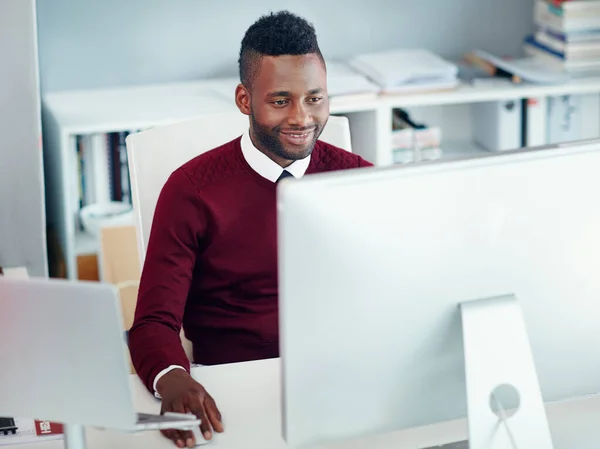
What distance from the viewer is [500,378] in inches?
49.9

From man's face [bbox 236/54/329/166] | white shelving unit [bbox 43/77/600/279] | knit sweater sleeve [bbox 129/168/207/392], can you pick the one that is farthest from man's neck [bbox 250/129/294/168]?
white shelving unit [bbox 43/77/600/279]

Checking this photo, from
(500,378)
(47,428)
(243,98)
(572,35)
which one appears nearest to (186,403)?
(47,428)

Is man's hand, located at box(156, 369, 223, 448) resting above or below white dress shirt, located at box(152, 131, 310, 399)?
below

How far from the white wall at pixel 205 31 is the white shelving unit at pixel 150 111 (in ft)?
0.20

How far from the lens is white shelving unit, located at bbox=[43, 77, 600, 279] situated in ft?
9.12

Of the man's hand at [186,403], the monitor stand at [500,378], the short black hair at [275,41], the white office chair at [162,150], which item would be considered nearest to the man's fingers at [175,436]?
the man's hand at [186,403]

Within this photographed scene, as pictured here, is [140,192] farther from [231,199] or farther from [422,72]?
[422,72]

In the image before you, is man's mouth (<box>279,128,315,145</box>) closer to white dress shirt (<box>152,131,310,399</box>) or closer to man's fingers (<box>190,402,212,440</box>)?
white dress shirt (<box>152,131,310,399</box>)

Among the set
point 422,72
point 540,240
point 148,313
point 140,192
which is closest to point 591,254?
point 540,240

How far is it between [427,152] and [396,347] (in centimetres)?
194

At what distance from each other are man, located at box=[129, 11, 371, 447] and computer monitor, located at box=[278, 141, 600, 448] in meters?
0.42

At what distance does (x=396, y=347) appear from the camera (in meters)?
1.21

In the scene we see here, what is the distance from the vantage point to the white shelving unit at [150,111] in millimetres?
2779

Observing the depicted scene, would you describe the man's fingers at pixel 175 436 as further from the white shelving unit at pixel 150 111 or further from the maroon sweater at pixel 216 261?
the white shelving unit at pixel 150 111
